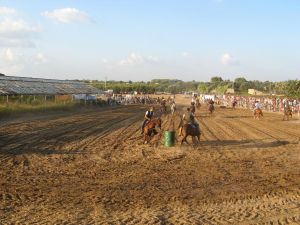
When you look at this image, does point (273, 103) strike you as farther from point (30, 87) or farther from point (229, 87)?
point (229, 87)

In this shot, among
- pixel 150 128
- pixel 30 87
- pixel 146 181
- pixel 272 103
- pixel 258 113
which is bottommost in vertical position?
pixel 146 181

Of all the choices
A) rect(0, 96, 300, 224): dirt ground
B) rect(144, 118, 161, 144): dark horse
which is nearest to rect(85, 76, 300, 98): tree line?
rect(0, 96, 300, 224): dirt ground

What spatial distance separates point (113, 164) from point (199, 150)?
496 cm

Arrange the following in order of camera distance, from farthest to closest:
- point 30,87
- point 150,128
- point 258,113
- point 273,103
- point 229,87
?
point 229,87
point 273,103
point 30,87
point 258,113
point 150,128

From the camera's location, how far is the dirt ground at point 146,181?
33.0 feet

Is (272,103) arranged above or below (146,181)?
above

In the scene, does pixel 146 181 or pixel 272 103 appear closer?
pixel 146 181

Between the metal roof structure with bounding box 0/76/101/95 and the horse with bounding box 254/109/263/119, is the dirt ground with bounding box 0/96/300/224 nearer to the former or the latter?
the horse with bounding box 254/109/263/119

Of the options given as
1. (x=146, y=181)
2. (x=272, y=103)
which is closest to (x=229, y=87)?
(x=272, y=103)

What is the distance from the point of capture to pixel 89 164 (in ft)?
52.8

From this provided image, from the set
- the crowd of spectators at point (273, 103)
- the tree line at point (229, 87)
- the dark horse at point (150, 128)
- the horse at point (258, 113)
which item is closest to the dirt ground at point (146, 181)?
the dark horse at point (150, 128)

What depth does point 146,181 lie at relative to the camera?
532 inches

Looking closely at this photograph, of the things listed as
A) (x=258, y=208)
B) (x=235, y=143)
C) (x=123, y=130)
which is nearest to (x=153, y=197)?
(x=258, y=208)

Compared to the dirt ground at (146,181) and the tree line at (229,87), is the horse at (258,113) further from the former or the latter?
the dirt ground at (146,181)
